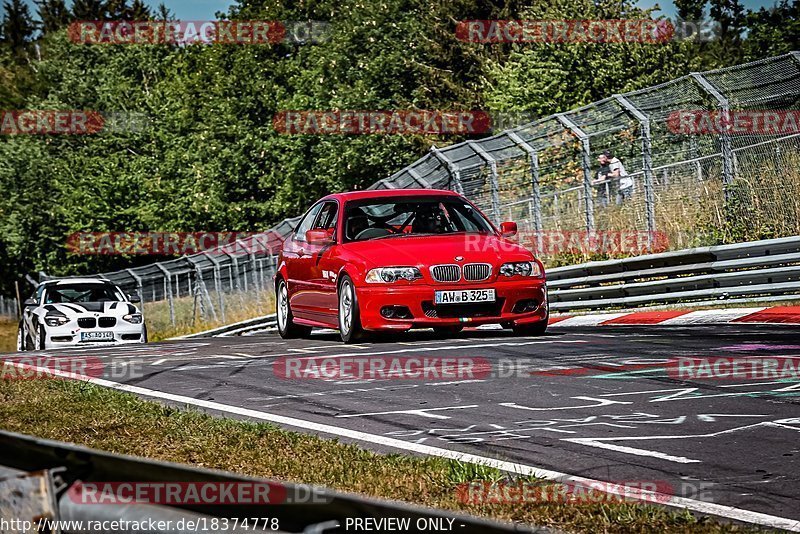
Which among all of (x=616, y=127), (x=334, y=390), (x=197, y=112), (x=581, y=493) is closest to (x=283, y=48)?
(x=197, y=112)

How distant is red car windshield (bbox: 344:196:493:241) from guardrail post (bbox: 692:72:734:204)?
504 cm

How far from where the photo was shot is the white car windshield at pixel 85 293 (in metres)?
21.2

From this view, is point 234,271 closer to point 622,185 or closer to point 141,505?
point 622,185

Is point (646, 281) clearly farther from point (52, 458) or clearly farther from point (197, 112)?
point (197, 112)

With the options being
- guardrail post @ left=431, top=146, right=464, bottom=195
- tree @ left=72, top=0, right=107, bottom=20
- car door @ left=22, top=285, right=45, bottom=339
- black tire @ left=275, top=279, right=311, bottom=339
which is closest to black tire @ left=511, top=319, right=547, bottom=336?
black tire @ left=275, top=279, right=311, bottom=339

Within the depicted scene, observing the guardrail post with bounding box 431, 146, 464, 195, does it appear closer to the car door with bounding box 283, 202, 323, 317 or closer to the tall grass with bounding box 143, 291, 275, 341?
the car door with bounding box 283, 202, 323, 317

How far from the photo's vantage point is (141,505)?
297cm

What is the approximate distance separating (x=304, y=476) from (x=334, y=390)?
324 cm

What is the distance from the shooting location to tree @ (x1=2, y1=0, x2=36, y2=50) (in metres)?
99.6

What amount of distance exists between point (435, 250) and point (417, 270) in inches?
14.0


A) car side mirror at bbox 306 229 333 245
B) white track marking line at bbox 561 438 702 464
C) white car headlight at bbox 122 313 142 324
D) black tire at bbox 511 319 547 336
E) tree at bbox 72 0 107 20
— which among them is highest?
tree at bbox 72 0 107 20

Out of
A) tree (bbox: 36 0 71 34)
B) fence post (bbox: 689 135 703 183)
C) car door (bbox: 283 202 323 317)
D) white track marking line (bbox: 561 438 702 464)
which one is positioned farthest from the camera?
tree (bbox: 36 0 71 34)

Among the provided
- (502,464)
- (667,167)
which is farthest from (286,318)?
(502,464)

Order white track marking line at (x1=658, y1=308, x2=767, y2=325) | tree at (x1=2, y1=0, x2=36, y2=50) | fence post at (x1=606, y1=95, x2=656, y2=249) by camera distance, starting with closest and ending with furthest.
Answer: white track marking line at (x1=658, y1=308, x2=767, y2=325)
fence post at (x1=606, y1=95, x2=656, y2=249)
tree at (x1=2, y1=0, x2=36, y2=50)
